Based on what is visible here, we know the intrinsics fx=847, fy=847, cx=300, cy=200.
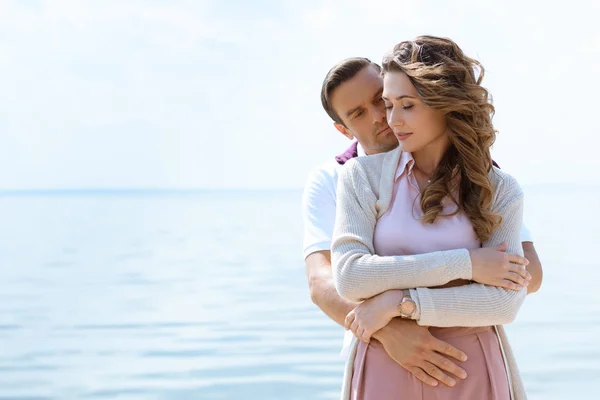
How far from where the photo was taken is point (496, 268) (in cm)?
205

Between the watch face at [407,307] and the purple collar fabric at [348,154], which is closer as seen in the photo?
the watch face at [407,307]

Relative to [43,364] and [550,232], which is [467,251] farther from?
[550,232]

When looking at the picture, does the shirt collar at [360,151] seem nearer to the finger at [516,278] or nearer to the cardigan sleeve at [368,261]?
the cardigan sleeve at [368,261]

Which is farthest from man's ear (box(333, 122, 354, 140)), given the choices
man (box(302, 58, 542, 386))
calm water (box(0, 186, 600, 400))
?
calm water (box(0, 186, 600, 400))

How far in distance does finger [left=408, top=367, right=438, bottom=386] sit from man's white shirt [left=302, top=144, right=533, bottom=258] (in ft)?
2.05

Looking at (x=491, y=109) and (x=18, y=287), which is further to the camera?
(x=18, y=287)

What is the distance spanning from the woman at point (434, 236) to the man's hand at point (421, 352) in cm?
3

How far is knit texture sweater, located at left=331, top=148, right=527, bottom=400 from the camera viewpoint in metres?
2.02

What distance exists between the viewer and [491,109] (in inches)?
86.5

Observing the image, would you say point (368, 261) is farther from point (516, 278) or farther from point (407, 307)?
point (516, 278)

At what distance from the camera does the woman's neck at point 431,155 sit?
2.23 m

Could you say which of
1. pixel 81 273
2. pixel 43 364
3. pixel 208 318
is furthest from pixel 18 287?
pixel 43 364

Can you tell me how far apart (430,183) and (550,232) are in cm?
1778

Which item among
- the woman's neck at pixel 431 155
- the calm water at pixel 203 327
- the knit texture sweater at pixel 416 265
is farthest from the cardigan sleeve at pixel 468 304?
the calm water at pixel 203 327
